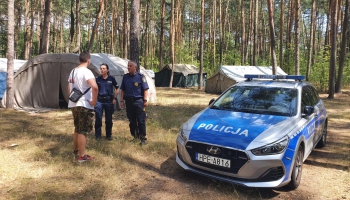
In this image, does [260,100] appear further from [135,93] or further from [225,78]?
[225,78]

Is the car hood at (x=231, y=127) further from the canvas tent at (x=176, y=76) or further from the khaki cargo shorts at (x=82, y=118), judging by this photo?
the canvas tent at (x=176, y=76)

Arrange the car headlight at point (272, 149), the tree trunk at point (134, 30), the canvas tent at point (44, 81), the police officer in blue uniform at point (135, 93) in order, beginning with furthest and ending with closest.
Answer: the canvas tent at point (44, 81)
the tree trunk at point (134, 30)
the police officer in blue uniform at point (135, 93)
the car headlight at point (272, 149)

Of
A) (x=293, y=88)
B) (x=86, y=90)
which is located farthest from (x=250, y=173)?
(x=86, y=90)

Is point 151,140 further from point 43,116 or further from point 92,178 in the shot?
point 43,116

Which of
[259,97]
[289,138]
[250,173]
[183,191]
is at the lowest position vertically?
[183,191]

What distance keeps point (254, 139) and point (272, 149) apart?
0.27 m

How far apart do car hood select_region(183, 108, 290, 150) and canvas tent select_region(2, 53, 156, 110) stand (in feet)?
25.3

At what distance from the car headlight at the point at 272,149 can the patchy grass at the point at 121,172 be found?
0.70 m

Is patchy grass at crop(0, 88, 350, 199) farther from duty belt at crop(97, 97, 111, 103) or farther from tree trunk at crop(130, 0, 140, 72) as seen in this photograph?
tree trunk at crop(130, 0, 140, 72)

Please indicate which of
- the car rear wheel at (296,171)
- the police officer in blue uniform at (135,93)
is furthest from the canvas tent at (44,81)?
the car rear wheel at (296,171)

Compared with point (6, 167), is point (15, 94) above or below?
above

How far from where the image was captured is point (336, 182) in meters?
4.71

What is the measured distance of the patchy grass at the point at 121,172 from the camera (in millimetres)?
4172

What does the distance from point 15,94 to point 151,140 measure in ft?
26.0
